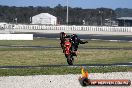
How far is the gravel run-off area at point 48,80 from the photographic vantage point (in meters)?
14.6

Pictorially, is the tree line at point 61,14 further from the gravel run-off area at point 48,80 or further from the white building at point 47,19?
the gravel run-off area at point 48,80

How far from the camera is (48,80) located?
15.6 m

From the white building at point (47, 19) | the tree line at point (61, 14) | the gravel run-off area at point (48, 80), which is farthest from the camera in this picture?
the tree line at point (61, 14)

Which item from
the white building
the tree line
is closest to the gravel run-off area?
the white building

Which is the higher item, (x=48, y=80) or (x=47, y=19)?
(x=48, y=80)

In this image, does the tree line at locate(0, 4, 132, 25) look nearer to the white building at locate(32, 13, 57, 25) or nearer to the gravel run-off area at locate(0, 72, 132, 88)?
the white building at locate(32, 13, 57, 25)

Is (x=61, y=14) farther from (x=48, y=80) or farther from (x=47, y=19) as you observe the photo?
(x=48, y=80)

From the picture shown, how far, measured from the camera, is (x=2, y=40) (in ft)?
168

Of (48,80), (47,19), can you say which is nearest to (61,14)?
(47,19)

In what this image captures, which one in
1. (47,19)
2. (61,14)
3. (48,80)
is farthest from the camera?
(61,14)

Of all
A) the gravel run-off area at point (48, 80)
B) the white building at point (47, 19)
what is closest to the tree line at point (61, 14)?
the white building at point (47, 19)

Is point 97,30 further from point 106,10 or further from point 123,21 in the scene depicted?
point 106,10

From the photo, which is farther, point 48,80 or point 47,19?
point 47,19

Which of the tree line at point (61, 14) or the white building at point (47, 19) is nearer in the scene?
the white building at point (47, 19)
